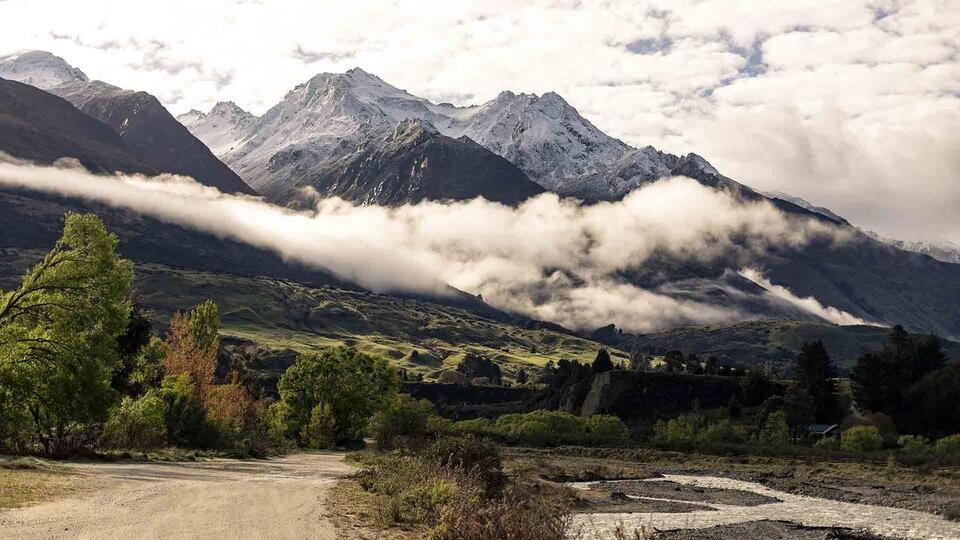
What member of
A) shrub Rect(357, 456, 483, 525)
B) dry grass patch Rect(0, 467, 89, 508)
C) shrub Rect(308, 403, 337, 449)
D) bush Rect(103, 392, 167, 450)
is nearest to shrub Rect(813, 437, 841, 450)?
shrub Rect(308, 403, 337, 449)

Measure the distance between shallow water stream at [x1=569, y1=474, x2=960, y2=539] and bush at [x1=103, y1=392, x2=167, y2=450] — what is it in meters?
35.7

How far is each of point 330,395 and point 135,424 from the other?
184 ft

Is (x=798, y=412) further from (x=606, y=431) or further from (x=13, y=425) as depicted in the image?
(x=13, y=425)

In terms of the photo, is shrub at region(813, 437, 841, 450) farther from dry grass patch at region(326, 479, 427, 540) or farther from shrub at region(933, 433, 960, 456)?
dry grass patch at region(326, 479, 427, 540)

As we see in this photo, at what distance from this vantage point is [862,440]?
134 meters

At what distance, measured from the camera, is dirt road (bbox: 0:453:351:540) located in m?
25.8

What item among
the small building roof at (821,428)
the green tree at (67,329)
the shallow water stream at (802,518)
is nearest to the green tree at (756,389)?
the small building roof at (821,428)

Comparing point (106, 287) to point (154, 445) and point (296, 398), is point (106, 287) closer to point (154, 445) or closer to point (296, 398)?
point (154, 445)

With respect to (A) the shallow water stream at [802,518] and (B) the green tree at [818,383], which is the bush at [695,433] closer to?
(B) the green tree at [818,383]

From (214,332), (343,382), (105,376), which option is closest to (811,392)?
(343,382)

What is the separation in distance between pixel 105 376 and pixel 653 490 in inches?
1861

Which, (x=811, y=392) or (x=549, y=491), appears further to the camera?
(x=811, y=392)

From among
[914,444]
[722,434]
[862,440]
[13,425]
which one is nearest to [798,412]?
[722,434]

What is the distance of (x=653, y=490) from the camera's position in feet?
239
